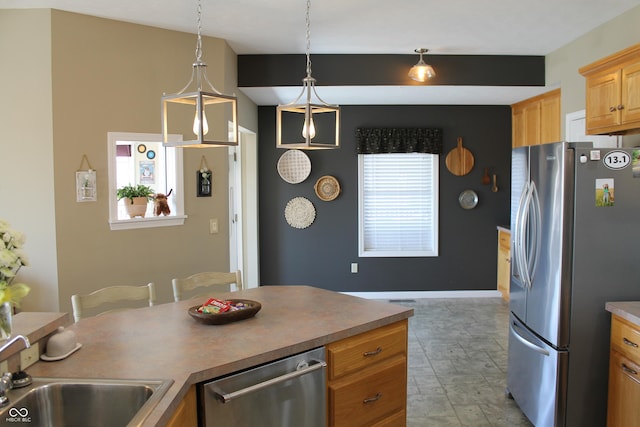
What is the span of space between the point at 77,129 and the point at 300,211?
3.09 m

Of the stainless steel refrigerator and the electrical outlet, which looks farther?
the stainless steel refrigerator

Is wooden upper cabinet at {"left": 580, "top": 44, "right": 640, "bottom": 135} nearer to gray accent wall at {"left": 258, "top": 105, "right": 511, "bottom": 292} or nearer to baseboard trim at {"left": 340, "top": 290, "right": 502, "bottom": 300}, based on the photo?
gray accent wall at {"left": 258, "top": 105, "right": 511, "bottom": 292}

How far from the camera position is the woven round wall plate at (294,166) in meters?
6.13

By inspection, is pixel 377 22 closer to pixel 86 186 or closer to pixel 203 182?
pixel 203 182

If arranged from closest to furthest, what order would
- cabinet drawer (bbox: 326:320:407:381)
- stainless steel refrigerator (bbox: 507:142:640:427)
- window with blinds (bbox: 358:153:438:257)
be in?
cabinet drawer (bbox: 326:320:407:381) < stainless steel refrigerator (bbox: 507:142:640:427) < window with blinds (bbox: 358:153:438:257)

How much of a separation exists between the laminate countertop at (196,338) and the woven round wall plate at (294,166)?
3.45 m

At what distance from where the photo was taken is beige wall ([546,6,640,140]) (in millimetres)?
3577

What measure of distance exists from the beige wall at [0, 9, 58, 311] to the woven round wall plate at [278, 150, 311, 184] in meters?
3.04

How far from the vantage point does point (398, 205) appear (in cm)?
633

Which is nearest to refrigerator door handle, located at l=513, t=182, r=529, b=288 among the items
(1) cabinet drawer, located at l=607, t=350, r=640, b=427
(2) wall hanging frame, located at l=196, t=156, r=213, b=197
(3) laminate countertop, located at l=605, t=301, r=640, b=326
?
(3) laminate countertop, located at l=605, t=301, r=640, b=326

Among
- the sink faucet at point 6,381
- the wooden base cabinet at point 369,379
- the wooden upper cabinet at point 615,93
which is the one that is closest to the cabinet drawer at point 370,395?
the wooden base cabinet at point 369,379

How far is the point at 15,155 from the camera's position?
135 inches

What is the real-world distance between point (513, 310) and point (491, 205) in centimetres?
312

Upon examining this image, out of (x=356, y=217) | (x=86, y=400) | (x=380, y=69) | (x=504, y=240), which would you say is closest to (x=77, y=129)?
(x=86, y=400)
